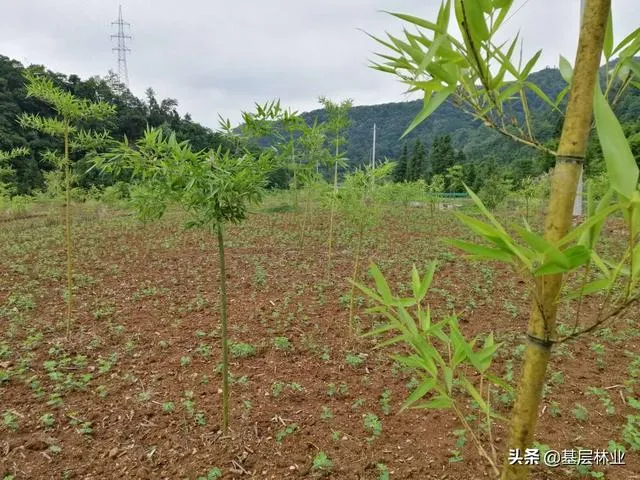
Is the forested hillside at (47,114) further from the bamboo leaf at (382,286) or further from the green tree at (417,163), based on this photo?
the green tree at (417,163)

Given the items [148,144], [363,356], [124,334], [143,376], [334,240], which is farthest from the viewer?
[334,240]

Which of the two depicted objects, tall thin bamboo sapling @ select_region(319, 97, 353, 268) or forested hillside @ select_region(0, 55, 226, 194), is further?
forested hillside @ select_region(0, 55, 226, 194)

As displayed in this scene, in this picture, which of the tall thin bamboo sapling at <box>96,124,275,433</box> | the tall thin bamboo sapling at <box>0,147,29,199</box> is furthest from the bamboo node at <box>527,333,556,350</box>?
the tall thin bamboo sapling at <box>0,147,29,199</box>

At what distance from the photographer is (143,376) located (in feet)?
10.2

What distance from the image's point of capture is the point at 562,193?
60 cm

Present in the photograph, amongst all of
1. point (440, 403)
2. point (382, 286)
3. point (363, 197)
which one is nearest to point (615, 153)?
point (382, 286)

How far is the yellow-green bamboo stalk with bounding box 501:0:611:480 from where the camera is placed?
560mm

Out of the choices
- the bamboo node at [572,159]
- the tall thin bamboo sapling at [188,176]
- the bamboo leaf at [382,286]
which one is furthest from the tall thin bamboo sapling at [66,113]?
the bamboo node at [572,159]

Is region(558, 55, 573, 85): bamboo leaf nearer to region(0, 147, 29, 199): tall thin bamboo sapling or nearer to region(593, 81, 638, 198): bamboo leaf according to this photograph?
region(593, 81, 638, 198): bamboo leaf

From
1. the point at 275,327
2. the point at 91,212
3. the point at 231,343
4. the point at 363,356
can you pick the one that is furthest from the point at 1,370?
the point at 91,212

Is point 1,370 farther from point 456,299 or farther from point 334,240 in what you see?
point 334,240

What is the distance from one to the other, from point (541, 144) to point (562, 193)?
0.49 feet

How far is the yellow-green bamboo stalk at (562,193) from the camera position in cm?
56

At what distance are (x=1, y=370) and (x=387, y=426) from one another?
10.1 ft
